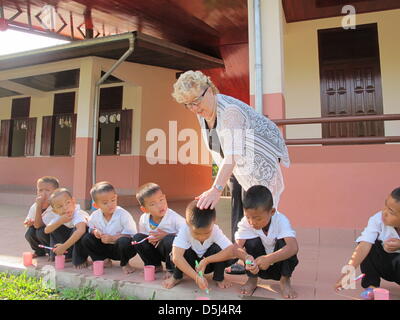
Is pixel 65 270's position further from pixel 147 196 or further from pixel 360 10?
pixel 360 10

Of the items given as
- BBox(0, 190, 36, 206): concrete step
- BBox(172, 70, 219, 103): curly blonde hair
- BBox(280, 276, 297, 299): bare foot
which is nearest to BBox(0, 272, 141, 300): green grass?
BBox(280, 276, 297, 299): bare foot

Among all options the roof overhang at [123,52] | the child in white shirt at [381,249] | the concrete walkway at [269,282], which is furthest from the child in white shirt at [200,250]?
the roof overhang at [123,52]

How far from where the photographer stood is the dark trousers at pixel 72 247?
8.80 feet

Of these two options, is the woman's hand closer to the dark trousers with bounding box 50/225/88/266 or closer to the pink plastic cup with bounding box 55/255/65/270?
the dark trousers with bounding box 50/225/88/266

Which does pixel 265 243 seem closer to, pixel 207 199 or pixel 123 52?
pixel 207 199

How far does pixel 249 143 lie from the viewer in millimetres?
2129

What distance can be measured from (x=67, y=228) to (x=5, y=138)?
29.3 ft

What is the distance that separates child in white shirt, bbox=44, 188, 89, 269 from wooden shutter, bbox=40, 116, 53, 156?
24.0 ft

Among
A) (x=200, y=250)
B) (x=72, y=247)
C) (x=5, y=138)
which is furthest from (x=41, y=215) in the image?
(x=5, y=138)

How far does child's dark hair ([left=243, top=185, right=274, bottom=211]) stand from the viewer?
1993 mm

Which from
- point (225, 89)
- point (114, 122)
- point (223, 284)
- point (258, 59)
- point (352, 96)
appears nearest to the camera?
point (223, 284)

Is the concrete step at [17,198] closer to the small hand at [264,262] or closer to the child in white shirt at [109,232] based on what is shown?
the child in white shirt at [109,232]

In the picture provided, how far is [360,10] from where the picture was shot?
18.1 ft
